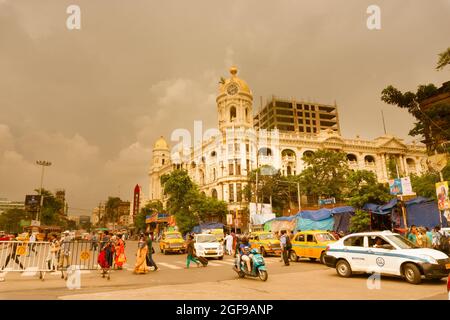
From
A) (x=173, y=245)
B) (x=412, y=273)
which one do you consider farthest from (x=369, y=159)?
(x=412, y=273)

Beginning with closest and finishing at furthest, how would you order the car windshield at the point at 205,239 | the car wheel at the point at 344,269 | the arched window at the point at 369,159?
1. the car wheel at the point at 344,269
2. the car windshield at the point at 205,239
3. the arched window at the point at 369,159

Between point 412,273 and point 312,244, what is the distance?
7.19 metres

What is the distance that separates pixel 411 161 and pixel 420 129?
54.2 meters

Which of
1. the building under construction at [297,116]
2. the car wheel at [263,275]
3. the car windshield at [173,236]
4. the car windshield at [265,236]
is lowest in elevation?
the car wheel at [263,275]

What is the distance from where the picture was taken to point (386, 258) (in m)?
10.6

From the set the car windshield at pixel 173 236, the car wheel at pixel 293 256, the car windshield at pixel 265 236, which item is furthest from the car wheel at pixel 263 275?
the car windshield at pixel 173 236

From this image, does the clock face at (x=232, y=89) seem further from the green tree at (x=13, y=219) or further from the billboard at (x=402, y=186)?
the green tree at (x=13, y=219)

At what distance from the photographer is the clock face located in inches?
2407

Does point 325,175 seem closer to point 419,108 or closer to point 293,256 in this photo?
point 419,108

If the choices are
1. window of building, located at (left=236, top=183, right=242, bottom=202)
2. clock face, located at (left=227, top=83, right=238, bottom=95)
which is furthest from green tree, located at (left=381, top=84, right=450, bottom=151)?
clock face, located at (left=227, top=83, right=238, bottom=95)

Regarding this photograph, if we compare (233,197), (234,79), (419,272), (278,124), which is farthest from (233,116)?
(419,272)

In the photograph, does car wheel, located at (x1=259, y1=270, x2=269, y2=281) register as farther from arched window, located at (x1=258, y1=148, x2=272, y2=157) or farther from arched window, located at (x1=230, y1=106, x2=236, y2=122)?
arched window, located at (x1=230, y1=106, x2=236, y2=122)

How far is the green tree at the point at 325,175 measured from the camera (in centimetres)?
4359
